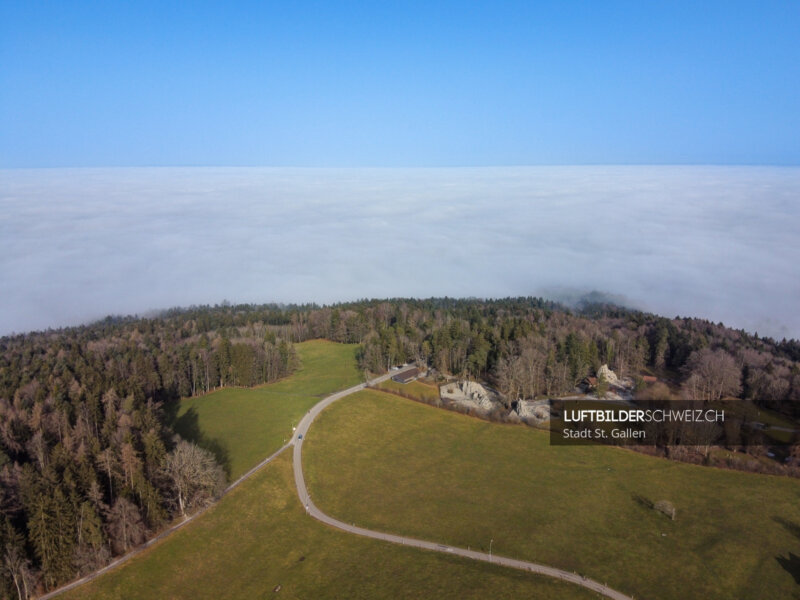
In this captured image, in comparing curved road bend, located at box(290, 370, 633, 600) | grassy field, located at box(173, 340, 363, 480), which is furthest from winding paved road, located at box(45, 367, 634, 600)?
grassy field, located at box(173, 340, 363, 480)

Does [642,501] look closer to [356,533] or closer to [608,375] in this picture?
[356,533]

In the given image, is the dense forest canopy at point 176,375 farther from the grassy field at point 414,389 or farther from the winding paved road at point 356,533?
Result: the grassy field at point 414,389

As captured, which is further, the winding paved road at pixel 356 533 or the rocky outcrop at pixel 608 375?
the rocky outcrop at pixel 608 375

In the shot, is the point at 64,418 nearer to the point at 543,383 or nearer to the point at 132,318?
the point at 543,383

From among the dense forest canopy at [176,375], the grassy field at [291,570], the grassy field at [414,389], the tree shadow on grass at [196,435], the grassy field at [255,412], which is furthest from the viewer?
the grassy field at [414,389]

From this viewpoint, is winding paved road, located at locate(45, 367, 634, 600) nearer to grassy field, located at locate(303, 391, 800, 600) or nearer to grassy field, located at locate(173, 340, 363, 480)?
grassy field, located at locate(303, 391, 800, 600)

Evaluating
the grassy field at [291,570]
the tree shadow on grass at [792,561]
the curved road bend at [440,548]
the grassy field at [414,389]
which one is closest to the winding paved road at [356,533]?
the curved road bend at [440,548]

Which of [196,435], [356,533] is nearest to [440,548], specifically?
[356,533]
